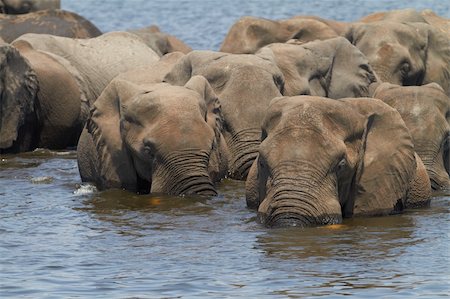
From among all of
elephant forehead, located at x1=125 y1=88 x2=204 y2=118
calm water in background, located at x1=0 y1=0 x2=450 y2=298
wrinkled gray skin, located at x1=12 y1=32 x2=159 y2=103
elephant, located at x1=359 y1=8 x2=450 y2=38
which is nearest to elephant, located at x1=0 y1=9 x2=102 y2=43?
wrinkled gray skin, located at x1=12 y1=32 x2=159 y2=103

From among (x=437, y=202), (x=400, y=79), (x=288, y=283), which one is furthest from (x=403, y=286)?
(x=400, y=79)

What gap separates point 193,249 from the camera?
1217 centimetres

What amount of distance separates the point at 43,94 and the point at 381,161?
7058 millimetres

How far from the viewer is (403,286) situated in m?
10.8

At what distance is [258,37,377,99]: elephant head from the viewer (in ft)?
59.9

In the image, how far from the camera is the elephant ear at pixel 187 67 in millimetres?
17016

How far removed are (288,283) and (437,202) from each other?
3896 mm

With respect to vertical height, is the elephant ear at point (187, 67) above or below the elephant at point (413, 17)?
above

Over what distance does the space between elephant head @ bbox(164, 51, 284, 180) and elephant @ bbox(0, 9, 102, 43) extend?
24.2 ft

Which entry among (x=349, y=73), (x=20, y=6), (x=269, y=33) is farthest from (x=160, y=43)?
(x=349, y=73)

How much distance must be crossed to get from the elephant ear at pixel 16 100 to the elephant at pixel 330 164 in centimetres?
592

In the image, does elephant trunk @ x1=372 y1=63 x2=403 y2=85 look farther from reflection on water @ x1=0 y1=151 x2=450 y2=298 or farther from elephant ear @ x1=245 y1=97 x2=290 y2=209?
elephant ear @ x1=245 y1=97 x2=290 y2=209

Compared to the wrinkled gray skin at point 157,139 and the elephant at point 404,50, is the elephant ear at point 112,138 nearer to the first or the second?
the wrinkled gray skin at point 157,139

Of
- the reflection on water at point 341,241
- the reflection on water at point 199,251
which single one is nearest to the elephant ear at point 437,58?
the reflection on water at point 199,251
